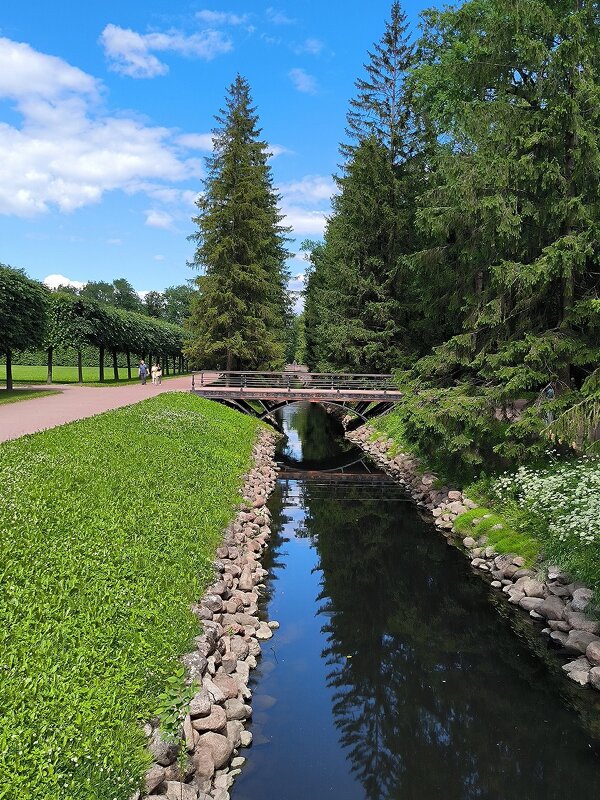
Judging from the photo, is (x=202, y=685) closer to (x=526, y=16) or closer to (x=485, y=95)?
(x=526, y=16)

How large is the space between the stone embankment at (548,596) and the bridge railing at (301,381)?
505 inches

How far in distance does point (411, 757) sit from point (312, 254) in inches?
2127

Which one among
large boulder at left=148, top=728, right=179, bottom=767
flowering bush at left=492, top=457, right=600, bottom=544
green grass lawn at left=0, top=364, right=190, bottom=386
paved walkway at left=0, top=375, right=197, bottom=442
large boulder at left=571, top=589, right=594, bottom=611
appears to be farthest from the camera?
green grass lawn at left=0, top=364, right=190, bottom=386

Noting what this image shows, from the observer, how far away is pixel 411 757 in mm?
6660

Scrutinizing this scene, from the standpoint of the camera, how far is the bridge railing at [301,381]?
27.9 metres

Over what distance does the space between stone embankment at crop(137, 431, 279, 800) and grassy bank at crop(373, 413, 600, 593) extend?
5425 mm

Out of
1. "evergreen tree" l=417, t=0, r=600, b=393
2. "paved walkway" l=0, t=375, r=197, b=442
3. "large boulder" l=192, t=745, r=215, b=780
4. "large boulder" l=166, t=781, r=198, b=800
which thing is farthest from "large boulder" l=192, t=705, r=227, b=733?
"paved walkway" l=0, t=375, r=197, b=442

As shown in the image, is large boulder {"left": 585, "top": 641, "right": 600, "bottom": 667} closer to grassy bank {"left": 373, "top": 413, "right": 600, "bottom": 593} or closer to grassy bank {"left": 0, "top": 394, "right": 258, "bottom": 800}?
grassy bank {"left": 373, "top": 413, "right": 600, "bottom": 593}

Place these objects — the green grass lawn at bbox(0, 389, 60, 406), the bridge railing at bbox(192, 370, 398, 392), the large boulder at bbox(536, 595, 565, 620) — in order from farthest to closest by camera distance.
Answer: the bridge railing at bbox(192, 370, 398, 392) < the green grass lawn at bbox(0, 389, 60, 406) < the large boulder at bbox(536, 595, 565, 620)

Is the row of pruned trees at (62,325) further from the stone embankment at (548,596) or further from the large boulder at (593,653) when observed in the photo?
the large boulder at (593,653)

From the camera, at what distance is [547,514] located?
1124cm

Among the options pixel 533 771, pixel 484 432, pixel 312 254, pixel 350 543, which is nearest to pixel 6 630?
pixel 533 771

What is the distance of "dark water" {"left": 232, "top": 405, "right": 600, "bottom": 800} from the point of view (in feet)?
20.6

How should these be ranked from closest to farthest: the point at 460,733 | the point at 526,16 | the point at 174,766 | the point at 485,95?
the point at 174,766 < the point at 460,733 < the point at 526,16 < the point at 485,95
